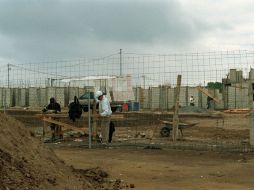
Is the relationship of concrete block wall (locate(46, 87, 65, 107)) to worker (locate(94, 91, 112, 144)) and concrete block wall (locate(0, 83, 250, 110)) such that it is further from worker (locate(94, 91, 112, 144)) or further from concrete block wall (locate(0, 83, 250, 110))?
worker (locate(94, 91, 112, 144))

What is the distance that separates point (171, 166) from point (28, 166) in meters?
5.72

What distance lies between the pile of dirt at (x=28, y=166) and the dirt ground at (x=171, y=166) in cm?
151

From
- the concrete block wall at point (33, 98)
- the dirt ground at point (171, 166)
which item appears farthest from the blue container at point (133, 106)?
the dirt ground at point (171, 166)

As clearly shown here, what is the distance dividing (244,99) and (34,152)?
25980 mm

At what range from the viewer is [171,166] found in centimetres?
1291

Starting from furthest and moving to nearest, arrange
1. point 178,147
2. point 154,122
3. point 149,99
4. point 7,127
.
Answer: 1. point 149,99
2. point 154,122
3. point 178,147
4. point 7,127

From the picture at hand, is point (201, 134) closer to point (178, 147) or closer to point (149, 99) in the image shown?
point (178, 147)

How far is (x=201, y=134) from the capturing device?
23.5 meters

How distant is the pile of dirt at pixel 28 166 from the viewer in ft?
23.5

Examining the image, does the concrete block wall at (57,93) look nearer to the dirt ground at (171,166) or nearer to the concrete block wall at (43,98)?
the concrete block wall at (43,98)

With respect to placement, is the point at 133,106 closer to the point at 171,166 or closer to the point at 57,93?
the point at 57,93

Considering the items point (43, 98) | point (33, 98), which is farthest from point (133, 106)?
point (33, 98)

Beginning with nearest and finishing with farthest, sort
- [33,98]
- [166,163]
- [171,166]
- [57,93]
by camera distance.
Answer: [171,166]
[166,163]
[57,93]
[33,98]

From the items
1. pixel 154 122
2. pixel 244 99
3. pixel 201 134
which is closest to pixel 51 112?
pixel 201 134
